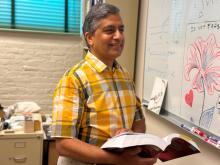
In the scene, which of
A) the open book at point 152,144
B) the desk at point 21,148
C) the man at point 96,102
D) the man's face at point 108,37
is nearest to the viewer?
the open book at point 152,144

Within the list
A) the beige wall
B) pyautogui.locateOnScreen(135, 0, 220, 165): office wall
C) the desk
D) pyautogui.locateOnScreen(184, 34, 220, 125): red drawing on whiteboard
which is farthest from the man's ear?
the desk

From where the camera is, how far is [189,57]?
62.1 inches

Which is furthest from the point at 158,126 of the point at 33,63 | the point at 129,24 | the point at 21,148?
the point at 33,63

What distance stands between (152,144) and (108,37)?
20.1 inches

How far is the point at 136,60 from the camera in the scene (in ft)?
8.24

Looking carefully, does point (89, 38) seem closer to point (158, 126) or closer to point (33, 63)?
point (158, 126)

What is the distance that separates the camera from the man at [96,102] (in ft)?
3.64

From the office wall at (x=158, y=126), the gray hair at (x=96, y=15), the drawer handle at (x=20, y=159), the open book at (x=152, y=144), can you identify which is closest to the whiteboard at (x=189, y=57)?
the office wall at (x=158, y=126)

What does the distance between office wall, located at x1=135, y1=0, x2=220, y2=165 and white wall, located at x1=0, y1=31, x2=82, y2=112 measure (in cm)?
126

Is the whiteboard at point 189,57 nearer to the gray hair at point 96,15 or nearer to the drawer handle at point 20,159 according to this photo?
the gray hair at point 96,15

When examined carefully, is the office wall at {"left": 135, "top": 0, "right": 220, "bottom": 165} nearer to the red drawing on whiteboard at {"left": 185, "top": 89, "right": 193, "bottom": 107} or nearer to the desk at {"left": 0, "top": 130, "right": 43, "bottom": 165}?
the red drawing on whiteboard at {"left": 185, "top": 89, "right": 193, "bottom": 107}

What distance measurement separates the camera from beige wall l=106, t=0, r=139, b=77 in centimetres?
245

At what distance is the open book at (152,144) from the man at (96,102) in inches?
1.6

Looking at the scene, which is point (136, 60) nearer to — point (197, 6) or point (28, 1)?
point (197, 6)
